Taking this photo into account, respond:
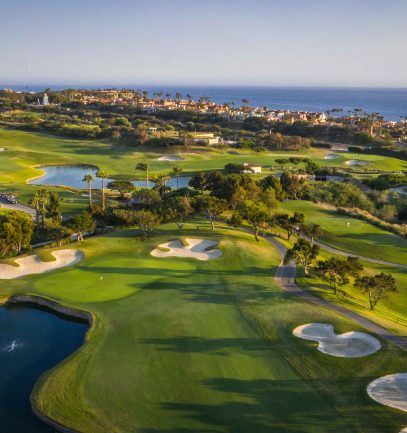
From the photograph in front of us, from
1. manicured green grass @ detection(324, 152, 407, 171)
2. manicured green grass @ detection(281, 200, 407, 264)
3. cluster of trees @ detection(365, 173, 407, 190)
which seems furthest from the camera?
manicured green grass @ detection(324, 152, 407, 171)

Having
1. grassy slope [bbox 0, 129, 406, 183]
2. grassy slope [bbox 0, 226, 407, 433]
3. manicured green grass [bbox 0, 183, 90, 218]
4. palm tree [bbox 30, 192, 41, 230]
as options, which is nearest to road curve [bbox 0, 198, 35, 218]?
manicured green grass [bbox 0, 183, 90, 218]

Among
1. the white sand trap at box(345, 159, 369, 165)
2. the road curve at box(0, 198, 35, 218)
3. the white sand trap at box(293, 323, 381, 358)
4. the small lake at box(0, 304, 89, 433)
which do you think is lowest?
the small lake at box(0, 304, 89, 433)

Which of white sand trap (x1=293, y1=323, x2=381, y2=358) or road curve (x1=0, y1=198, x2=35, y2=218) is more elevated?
white sand trap (x1=293, y1=323, x2=381, y2=358)

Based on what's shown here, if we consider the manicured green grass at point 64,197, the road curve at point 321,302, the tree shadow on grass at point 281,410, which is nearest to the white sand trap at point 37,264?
the road curve at point 321,302

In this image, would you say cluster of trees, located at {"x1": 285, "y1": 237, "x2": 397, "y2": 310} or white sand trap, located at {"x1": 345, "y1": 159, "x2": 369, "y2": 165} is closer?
cluster of trees, located at {"x1": 285, "y1": 237, "x2": 397, "y2": 310}

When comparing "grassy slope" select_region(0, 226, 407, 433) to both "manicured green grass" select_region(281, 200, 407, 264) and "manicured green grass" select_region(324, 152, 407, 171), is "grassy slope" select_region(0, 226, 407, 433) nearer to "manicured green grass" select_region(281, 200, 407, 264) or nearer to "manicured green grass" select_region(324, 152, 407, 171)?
"manicured green grass" select_region(281, 200, 407, 264)

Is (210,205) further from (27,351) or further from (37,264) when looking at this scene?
(27,351)

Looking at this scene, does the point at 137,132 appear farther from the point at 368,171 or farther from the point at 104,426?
the point at 104,426
